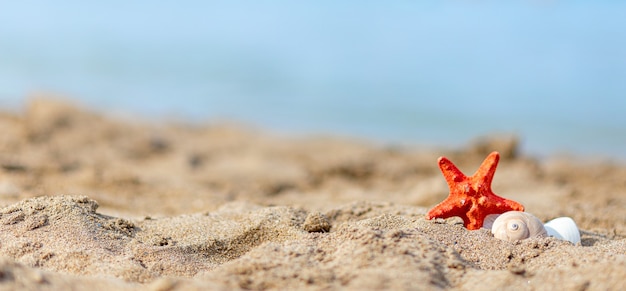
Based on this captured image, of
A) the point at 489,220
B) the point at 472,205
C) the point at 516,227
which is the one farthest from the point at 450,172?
the point at 516,227

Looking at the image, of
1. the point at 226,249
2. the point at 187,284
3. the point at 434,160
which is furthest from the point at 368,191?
the point at 187,284

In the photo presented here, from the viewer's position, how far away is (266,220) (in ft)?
10.3

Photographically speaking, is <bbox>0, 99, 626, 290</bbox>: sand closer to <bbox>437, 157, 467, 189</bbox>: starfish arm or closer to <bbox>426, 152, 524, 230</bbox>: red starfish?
<bbox>426, 152, 524, 230</bbox>: red starfish

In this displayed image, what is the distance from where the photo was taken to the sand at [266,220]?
2158 millimetres

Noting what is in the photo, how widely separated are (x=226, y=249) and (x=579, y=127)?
10.1 m

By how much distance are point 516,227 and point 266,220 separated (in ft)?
4.06

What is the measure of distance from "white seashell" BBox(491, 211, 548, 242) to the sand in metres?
0.06

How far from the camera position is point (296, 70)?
1752 cm

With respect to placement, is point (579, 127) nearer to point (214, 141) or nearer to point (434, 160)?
point (434, 160)

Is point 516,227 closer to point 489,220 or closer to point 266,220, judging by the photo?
point 489,220

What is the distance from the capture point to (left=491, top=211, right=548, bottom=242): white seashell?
9.01 ft

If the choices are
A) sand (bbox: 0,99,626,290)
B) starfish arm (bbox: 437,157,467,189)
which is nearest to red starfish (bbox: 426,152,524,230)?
starfish arm (bbox: 437,157,467,189)

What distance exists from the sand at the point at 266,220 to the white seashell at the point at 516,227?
6 centimetres

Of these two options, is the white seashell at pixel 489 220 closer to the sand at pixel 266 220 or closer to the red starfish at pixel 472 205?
the red starfish at pixel 472 205
